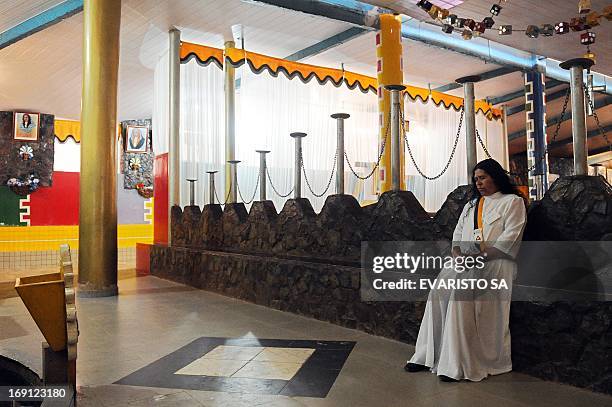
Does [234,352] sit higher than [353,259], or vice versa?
[353,259]

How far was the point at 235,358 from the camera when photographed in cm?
306

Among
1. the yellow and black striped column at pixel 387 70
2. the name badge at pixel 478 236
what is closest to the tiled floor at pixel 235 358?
the name badge at pixel 478 236

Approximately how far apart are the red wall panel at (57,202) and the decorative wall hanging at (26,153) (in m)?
0.58

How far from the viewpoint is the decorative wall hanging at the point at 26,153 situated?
10586mm

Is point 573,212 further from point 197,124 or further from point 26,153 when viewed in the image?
point 26,153

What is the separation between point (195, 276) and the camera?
20.4 ft

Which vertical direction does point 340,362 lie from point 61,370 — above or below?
below

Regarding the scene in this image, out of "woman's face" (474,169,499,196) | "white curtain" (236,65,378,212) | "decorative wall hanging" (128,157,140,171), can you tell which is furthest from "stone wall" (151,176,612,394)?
"decorative wall hanging" (128,157,140,171)

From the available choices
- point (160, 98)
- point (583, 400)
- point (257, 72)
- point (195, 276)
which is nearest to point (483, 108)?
point (257, 72)

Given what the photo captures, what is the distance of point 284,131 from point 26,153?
585 cm

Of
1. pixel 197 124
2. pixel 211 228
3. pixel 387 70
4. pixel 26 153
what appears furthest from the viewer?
pixel 26 153

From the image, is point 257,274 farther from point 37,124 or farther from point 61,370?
point 37,124

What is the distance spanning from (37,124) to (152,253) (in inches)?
210

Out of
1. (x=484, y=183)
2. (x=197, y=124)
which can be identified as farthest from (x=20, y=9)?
(x=484, y=183)
